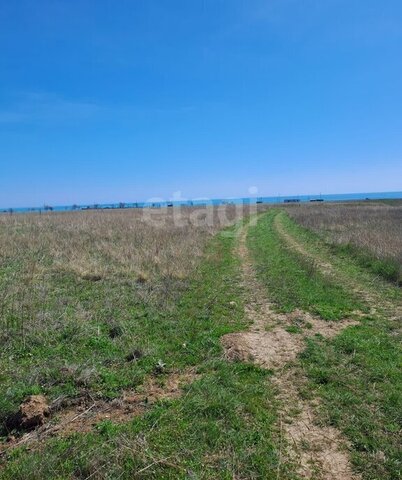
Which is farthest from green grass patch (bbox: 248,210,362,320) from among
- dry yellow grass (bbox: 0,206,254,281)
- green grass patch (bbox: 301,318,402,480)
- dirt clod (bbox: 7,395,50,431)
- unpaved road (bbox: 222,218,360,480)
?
dirt clod (bbox: 7,395,50,431)

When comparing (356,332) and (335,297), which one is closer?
(356,332)

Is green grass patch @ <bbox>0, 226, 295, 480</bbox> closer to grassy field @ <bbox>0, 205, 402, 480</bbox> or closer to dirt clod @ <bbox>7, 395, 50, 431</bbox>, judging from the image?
grassy field @ <bbox>0, 205, 402, 480</bbox>

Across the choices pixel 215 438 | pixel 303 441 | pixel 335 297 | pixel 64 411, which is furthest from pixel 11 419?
pixel 335 297

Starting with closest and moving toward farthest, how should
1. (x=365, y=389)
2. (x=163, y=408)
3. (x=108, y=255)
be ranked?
Result: (x=163, y=408) < (x=365, y=389) < (x=108, y=255)

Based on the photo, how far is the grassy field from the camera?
3502mm

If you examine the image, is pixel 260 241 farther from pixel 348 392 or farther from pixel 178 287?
pixel 348 392

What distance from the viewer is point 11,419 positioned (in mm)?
4215

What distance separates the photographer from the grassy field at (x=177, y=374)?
3.50 metres

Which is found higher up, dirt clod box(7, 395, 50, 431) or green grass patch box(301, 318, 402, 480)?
dirt clod box(7, 395, 50, 431)

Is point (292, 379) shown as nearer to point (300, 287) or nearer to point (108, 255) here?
point (300, 287)

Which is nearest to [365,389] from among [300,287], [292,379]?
[292,379]

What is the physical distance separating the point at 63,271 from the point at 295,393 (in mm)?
8849

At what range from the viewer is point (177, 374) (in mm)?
5379

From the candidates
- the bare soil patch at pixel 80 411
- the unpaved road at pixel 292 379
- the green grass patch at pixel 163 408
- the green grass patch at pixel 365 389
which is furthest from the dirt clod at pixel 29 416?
the green grass patch at pixel 365 389
